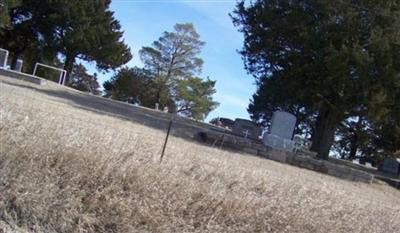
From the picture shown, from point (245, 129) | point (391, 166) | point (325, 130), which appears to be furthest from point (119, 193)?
point (391, 166)

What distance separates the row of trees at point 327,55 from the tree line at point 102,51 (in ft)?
64.6

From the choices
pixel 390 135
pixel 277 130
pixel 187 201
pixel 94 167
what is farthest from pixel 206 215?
pixel 390 135

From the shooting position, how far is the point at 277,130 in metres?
21.9

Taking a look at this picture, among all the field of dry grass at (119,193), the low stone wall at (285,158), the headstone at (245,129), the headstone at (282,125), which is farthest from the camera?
the headstone at (245,129)

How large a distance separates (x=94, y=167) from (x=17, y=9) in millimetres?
42441

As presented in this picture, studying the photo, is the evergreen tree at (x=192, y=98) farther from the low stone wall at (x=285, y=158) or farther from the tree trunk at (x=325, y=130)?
the low stone wall at (x=285, y=158)

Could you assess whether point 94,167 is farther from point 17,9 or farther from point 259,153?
point 17,9

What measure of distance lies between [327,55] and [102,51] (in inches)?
1181

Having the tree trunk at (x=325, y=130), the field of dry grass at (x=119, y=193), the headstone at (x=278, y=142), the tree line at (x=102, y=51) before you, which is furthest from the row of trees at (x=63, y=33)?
the field of dry grass at (x=119, y=193)

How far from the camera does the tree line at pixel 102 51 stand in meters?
44.3

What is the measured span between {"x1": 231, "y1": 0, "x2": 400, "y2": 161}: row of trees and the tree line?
19.7m

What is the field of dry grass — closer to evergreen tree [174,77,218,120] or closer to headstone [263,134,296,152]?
headstone [263,134,296,152]

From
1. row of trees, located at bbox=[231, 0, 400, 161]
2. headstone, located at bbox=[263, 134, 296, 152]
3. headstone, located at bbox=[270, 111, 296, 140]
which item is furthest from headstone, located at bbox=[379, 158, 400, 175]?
headstone, located at bbox=[263, 134, 296, 152]

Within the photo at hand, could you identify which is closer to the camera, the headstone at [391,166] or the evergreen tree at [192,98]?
the headstone at [391,166]
